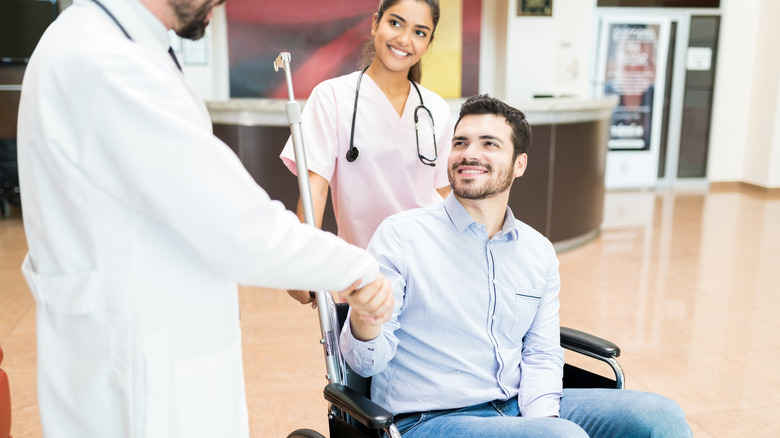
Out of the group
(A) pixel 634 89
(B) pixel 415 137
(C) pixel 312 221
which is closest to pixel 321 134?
(B) pixel 415 137

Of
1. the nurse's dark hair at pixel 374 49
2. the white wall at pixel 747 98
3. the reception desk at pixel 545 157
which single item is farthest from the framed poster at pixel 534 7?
the nurse's dark hair at pixel 374 49

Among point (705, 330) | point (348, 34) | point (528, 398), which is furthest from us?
point (348, 34)

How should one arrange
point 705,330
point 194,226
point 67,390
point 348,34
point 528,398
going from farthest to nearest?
point 348,34 → point 705,330 → point 528,398 → point 67,390 → point 194,226

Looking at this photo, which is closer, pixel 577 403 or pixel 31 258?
pixel 31 258

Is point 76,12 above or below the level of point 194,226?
above

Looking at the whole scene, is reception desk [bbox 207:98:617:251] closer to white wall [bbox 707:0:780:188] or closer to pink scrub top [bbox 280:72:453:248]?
pink scrub top [bbox 280:72:453:248]

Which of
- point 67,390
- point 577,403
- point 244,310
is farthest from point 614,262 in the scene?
point 67,390

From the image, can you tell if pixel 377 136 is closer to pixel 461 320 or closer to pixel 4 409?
pixel 461 320

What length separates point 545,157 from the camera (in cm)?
456

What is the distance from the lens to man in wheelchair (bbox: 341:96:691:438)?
4.85 ft

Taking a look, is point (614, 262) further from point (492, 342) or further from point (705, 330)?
point (492, 342)

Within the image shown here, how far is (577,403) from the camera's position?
61.5 inches

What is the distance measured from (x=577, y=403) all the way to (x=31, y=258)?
1.17 m

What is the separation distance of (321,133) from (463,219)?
48 cm
